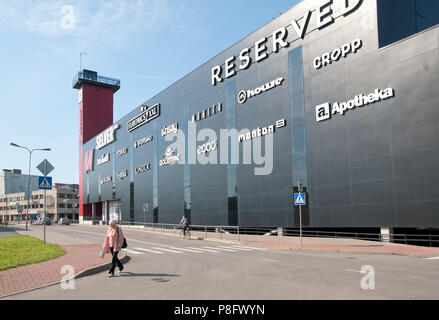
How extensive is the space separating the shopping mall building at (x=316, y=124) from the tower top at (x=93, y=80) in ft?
115

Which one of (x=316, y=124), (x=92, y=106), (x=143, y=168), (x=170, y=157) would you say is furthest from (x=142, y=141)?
(x=316, y=124)

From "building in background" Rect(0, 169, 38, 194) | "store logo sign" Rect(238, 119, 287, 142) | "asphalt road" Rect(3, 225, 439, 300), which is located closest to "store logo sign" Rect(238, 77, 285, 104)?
"store logo sign" Rect(238, 119, 287, 142)

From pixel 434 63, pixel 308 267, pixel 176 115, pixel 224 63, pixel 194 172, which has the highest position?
pixel 224 63

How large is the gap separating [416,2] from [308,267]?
21.5m

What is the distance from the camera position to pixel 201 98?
41.1 meters

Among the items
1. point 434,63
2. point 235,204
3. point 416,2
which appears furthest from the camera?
point 235,204

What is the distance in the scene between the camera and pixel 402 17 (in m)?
25.2

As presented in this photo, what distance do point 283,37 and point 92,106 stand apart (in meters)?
54.2

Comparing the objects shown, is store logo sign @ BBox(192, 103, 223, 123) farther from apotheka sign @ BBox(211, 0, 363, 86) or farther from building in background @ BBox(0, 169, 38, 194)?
building in background @ BBox(0, 169, 38, 194)

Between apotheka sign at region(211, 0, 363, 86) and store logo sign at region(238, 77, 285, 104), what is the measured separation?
2.19 meters

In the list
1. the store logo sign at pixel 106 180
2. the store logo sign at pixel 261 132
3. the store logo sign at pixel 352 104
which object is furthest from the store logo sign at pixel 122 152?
the store logo sign at pixel 352 104

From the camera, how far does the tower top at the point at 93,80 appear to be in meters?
76.1
